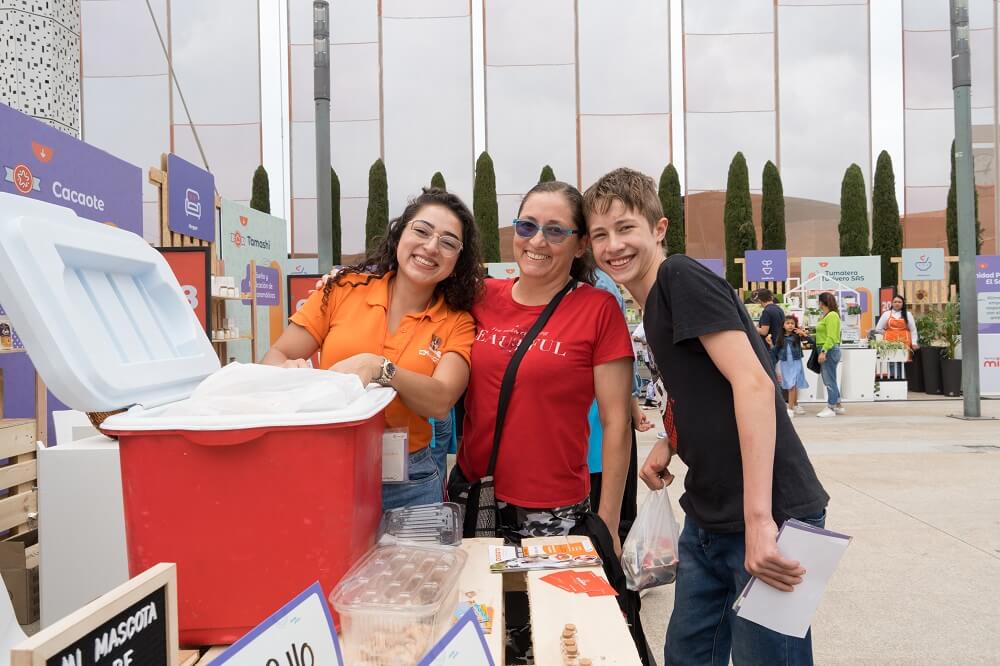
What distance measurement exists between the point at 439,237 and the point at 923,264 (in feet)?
48.6

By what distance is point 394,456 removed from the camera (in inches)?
53.2

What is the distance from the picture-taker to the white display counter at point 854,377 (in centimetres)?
A: 1028

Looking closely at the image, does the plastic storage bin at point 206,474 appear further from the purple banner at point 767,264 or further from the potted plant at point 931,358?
the purple banner at point 767,264

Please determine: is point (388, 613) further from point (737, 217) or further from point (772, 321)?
point (737, 217)

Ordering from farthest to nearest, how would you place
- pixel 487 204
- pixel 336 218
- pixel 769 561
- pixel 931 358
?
pixel 487 204, pixel 336 218, pixel 931 358, pixel 769 561

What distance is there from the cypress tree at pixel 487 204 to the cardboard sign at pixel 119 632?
16.8 meters

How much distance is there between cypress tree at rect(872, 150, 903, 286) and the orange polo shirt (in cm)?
1912

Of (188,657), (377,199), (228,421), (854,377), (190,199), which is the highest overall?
(377,199)

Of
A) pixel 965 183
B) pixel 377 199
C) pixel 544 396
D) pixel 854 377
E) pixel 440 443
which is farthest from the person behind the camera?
pixel 377 199

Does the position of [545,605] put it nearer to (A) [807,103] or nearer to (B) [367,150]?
→ (B) [367,150]

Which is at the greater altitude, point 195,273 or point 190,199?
point 190,199

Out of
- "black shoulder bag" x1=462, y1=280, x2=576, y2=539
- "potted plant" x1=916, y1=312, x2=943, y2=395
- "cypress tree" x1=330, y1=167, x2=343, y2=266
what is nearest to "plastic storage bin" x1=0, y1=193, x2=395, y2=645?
"black shoulder bag" x1=462, y1=280, x2=576, y2=539

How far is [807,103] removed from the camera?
54.5 feet

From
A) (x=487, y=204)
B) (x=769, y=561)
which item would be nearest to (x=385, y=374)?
(x=769, y=561)
